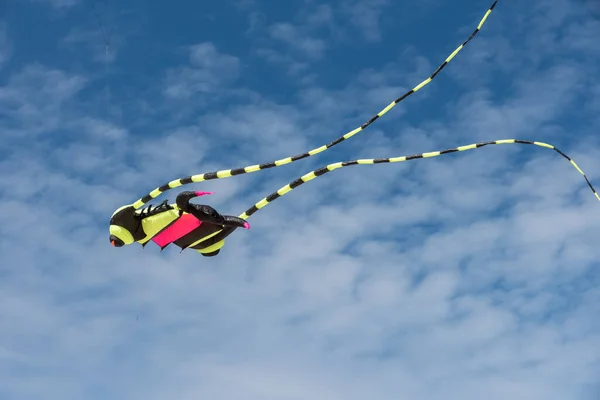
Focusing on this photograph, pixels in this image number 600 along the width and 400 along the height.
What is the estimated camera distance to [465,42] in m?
21.0

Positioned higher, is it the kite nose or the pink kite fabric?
the pink kite fabric

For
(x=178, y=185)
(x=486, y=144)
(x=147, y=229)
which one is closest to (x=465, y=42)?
(x=486, y=144)

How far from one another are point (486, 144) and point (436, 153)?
142cm

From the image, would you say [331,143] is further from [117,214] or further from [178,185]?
[117,214]

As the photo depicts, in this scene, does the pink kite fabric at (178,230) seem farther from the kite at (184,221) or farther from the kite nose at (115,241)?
the kite nose at (115,241)

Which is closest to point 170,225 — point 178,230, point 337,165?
point 178,230

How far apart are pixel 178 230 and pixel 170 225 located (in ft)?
0.92

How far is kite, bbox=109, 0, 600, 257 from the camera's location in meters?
19.2

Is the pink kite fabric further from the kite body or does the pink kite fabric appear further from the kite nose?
the kite nose

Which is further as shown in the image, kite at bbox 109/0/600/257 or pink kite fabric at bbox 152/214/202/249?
pink kite fabric at bbox 152/214/202/249

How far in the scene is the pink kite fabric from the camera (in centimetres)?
2078

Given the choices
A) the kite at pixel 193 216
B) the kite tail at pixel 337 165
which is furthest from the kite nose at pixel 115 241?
the kite tail at pixel 337 165

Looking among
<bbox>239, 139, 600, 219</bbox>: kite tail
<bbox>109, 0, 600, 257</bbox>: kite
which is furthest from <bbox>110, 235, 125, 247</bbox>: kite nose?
<bbox>239, 139, 600, 219</bbox>: kite tail

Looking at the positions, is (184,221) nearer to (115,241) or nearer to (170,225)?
(170,225)
